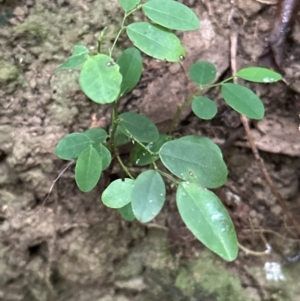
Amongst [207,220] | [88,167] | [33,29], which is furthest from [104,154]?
[33,29]

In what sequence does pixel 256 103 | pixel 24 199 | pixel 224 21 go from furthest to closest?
1. pixel 224 21
2. pixel 24 199
3. pixel 256 103

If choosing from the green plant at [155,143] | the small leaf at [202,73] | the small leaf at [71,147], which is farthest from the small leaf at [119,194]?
the small leaf at [202,73]

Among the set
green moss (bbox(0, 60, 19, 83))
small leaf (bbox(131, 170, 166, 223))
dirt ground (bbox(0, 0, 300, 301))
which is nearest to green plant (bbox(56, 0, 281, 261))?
small leaf (bbox(131, 170, 166, 223))

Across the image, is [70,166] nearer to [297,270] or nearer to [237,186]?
[237,186]

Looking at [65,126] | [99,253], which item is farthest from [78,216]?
[65,126]

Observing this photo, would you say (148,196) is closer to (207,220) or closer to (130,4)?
(207,220)

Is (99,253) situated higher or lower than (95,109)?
lower

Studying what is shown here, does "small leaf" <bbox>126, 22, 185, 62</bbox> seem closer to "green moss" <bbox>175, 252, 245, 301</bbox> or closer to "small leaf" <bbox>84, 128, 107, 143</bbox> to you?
"small leaf" <bbox>84, 128, 107, 143</bbox>
